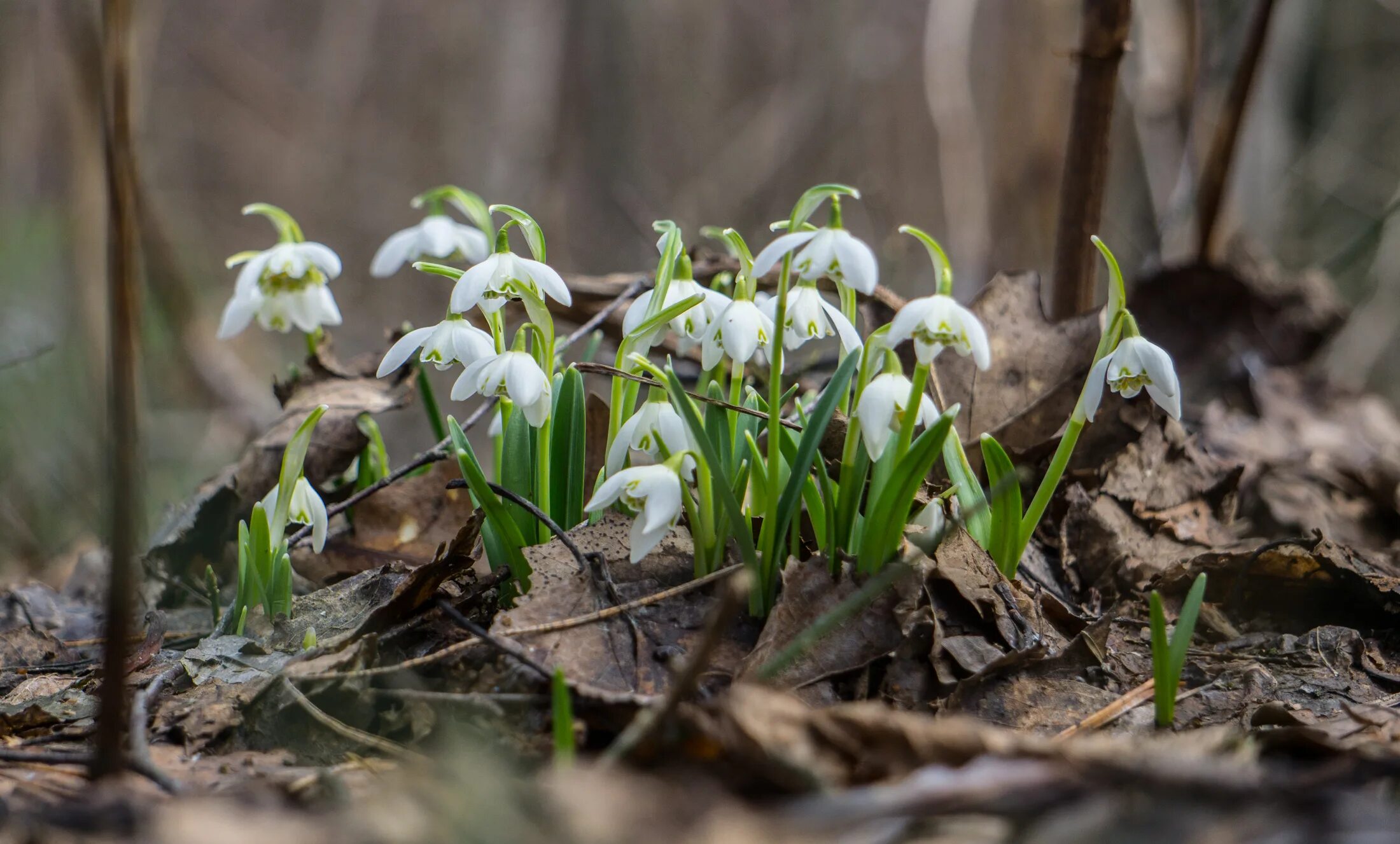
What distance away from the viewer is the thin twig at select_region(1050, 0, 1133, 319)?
2.22 meters

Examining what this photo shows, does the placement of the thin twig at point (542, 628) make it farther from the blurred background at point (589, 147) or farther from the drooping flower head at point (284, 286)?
the blurred background at point (589, 147)

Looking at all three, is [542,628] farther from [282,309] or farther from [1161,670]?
[282,309]

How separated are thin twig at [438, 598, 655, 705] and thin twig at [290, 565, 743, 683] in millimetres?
32

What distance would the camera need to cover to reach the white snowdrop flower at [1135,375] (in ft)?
4.48

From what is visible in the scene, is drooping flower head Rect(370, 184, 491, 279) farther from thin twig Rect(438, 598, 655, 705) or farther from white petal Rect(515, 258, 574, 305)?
thin twig Rect(438, 598, 655, 705)

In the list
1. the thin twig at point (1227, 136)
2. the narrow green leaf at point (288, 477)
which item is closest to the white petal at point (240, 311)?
the narrow green leaf at point (288, 477)

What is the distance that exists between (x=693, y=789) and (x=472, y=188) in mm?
8494

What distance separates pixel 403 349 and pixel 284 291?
26.8 inches

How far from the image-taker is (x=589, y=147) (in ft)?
27.4

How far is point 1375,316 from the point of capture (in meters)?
5.74

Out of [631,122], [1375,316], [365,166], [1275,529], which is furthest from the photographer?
[365,166]

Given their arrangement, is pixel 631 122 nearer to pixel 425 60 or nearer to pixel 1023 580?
pixel 425 60

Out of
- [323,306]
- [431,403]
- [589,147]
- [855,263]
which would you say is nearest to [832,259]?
[855,263]

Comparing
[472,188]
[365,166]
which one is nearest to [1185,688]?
[472,188]
